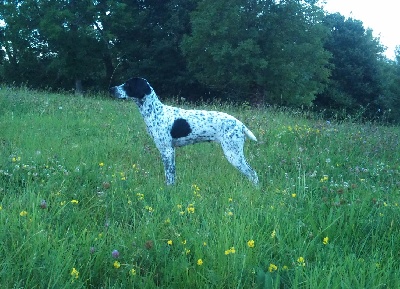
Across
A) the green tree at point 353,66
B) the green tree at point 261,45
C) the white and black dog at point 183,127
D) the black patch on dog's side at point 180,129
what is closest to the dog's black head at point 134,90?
the white and black dog at point 183,127

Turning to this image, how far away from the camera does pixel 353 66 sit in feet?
104

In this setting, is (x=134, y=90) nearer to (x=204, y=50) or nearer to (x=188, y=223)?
(x=188, y=223)

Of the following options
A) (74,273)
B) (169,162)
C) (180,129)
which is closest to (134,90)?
(180,129)

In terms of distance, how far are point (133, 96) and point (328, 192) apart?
2810 millimetres

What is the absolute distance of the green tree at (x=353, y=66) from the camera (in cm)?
3144

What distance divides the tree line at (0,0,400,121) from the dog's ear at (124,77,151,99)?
12411 millimetres

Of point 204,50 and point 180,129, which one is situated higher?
point 204,50

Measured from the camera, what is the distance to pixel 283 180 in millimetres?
5008

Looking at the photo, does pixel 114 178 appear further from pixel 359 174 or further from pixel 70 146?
pixel 359 174

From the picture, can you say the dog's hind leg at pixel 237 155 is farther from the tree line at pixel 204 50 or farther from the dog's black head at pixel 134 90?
the tree line at pixel 204 50

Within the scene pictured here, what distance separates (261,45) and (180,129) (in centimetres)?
1800

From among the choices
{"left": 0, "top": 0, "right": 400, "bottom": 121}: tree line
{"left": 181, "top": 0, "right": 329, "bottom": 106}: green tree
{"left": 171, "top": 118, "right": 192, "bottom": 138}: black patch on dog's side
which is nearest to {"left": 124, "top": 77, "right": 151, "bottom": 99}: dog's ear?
{"left": 171, "top": 118, "right": 192, "bottom": 138}: black patch on dog's side

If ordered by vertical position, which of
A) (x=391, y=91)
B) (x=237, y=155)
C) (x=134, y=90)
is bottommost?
(x=237, y=155)

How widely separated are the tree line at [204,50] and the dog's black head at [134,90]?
1238 centimetres
